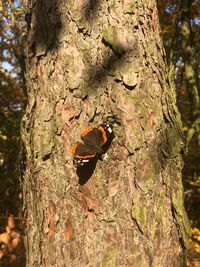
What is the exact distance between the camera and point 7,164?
22.8 ft

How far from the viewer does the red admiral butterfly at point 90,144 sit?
64.5 inches

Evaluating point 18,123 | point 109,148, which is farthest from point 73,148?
point 18,123

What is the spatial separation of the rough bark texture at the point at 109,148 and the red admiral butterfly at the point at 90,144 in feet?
0.13

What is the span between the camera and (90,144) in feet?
5.37

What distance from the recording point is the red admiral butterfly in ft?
5.38

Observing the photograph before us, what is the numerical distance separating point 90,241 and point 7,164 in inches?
219

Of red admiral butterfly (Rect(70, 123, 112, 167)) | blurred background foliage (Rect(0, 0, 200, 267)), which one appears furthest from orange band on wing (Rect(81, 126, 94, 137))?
blurred background foliage (Rect(0, 0, 200, 267))

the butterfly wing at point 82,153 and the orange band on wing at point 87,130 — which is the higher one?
the orange band on wing at point 87,130

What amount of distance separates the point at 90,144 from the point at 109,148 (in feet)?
0.32

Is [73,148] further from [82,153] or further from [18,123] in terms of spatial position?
[18,123]

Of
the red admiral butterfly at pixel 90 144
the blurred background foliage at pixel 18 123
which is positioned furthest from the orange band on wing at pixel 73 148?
the blurred background foliage at pixel 18 123

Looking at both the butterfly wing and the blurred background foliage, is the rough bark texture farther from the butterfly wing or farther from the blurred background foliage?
the blurred background foliage

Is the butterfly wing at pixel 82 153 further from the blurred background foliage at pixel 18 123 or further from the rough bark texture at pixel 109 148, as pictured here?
the blurred background foliage at pixel 18 123

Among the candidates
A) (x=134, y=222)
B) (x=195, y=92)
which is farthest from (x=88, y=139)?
(x=195, y=92)
